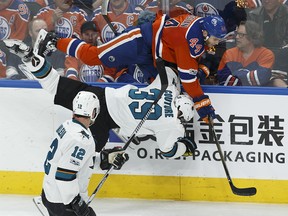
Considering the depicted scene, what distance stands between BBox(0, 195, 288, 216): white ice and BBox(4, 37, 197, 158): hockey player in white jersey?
1.19 feet

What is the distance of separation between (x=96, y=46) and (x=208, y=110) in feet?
2.96

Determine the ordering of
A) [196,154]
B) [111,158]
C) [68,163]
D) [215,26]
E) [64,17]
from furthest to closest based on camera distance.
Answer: [64,17]
[196,154]
[215,26]
[111,158]
[68,163]

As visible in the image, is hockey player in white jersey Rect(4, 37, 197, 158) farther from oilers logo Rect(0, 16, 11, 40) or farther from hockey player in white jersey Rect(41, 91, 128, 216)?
hockey player in white jersey Rect(41, 91, 128, 216)

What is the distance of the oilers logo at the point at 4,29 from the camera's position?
5.40 meters

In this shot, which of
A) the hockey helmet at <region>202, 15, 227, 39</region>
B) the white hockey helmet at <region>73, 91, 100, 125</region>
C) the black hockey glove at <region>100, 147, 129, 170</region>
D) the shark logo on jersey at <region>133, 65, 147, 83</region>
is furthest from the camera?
the shark logo on jersey at <region>133, 65, 147, 83</region>

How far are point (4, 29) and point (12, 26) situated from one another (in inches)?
2.5

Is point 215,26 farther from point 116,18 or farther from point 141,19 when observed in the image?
point 116,18

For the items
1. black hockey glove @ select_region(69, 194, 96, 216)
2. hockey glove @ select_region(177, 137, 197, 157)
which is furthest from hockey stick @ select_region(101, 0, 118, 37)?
black hockey glove @ select_region(69, 194, 96, 216)

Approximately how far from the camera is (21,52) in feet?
16.5

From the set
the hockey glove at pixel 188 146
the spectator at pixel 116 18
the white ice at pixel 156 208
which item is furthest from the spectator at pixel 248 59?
the white ice at pixel 156 208

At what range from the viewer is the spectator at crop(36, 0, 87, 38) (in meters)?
5.31

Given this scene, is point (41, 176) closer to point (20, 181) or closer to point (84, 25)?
point (20, 181)

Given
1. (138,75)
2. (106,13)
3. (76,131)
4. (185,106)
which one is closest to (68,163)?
(76,131)

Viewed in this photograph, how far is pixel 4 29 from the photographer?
5.41 metres
